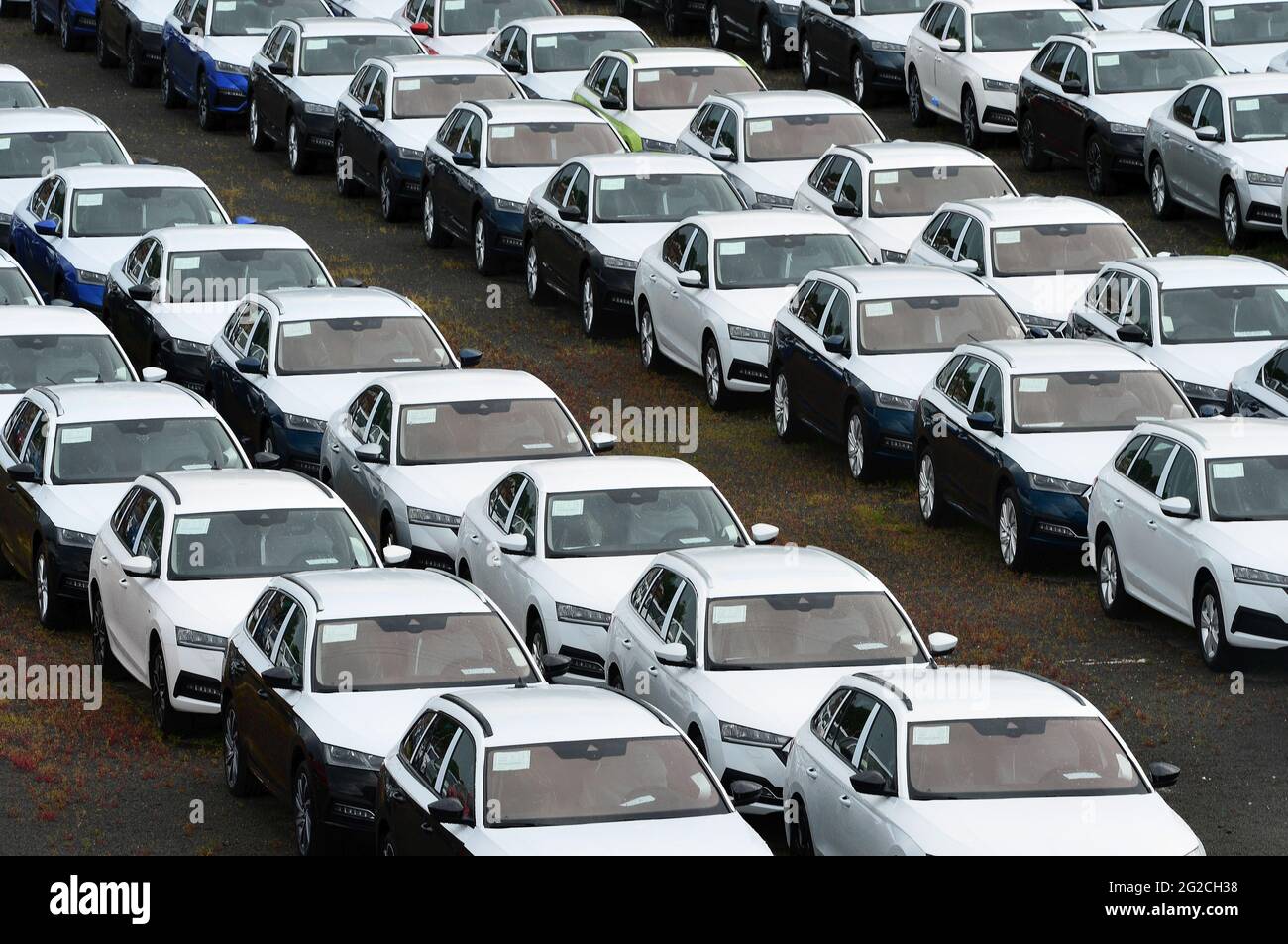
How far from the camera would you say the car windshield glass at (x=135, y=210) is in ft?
99.0

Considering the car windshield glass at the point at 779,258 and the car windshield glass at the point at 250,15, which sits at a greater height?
the car windshield glass at the point at 779,258

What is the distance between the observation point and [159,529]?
19750mm

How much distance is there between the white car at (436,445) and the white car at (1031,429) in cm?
292

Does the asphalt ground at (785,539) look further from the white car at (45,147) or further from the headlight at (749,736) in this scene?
the white car at (45,147)

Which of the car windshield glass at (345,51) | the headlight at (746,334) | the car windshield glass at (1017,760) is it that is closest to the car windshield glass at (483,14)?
the car windshield glass at (345,51)

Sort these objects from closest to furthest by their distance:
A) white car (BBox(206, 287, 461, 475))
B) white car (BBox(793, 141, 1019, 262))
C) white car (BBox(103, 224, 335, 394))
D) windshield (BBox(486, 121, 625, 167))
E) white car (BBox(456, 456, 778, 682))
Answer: white car (BBox(456, 456, 778, 682)) → white car (BBox(206, 287, 461, 475)) → white car (BBox(103, 224, 335, 394)) → white car (BBox(793, 141, 1019, 262)) → windshield (BBox(486, 121, 625, 167))

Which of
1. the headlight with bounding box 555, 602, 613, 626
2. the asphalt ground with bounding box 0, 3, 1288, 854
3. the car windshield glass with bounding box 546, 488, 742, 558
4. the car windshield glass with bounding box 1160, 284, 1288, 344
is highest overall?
the car windshield glass with bounding box 1160, 284, 1288, 344

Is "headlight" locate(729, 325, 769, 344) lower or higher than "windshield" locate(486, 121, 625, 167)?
lower

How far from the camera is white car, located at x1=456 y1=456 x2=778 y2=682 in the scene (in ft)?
64.5

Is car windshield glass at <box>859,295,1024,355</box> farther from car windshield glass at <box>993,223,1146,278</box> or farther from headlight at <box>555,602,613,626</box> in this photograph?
headlight at <box>555,602,613,626</box>

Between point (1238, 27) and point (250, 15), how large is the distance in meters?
12.8

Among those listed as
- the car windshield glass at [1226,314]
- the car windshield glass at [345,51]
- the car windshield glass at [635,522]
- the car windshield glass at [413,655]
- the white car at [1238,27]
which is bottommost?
the car windshield glass at [345,51]

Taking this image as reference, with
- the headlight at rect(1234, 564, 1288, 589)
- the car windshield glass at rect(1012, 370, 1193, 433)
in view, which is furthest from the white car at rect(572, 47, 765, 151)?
the headlight at rect(1234, 564, 1288, 589)

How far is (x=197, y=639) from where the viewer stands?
62.0 feet
